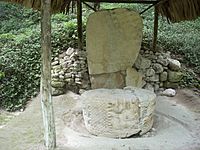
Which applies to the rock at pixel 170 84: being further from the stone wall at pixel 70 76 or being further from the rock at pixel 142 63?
the stone wall at pixel 70 76

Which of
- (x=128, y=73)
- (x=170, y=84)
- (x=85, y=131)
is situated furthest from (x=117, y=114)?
(x=170, y=84)

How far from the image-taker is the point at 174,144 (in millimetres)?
5270

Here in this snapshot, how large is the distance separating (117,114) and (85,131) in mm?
701

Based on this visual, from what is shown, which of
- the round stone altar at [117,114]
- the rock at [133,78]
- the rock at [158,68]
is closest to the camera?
the round stone altar at [117,114]

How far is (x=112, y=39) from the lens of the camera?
Result: 24.3 feet

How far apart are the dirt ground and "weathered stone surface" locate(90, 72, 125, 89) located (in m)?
0.55

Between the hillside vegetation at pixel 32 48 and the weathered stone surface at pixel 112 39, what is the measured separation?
145cm

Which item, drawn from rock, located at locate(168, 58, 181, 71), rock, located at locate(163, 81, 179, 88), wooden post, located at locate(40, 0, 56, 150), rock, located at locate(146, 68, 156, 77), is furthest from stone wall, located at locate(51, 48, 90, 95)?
wooden post, located at locate(40, 0, 56, 150)

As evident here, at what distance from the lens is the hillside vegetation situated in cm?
807

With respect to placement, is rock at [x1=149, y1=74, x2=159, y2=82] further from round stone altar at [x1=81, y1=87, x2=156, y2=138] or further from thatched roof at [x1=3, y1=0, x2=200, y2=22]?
round stone altar at [x1=81, y1=87, x2=156, y2=138]

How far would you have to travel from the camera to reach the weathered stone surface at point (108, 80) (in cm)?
756

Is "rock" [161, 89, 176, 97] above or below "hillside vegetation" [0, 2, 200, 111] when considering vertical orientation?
below

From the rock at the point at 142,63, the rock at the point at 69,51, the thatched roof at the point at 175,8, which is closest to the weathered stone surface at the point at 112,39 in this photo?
the rock at the point at 142,63

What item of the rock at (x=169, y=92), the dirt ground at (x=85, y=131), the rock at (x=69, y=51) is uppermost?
the rock at (x=69, y=51)
